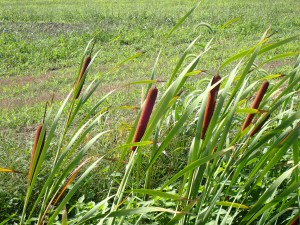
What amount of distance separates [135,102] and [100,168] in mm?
2844

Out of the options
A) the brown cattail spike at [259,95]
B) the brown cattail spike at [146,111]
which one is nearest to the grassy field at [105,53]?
the brown cattail spike at [259,95]

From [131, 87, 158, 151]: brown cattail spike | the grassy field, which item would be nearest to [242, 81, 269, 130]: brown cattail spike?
the grassy field

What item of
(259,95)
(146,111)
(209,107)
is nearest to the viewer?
(146,111)

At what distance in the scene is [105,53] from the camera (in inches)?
375

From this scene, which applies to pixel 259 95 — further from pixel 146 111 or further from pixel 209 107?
pixel 146 111

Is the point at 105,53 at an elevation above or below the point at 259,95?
above

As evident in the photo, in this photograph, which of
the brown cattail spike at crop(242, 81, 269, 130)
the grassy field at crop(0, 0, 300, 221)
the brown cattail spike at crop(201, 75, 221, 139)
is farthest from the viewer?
the grassy field at crop(0, 0, 300, 221)

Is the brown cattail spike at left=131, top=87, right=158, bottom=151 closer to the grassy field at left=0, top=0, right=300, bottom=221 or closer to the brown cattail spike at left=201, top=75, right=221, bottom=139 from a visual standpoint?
the brown cattail spike at left=201, top=75, right=221, bottom=139

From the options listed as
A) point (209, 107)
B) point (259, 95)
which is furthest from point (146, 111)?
point (259, 95)

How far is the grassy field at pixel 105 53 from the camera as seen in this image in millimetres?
3497

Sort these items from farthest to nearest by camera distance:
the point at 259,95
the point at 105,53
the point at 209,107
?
the point at 105,53, the point at 259,95, the point at 209,107

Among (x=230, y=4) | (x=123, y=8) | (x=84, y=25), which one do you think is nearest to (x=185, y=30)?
(x=84, y=25)

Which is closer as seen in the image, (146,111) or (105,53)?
(146,111)

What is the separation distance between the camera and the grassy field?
3.50 metres
